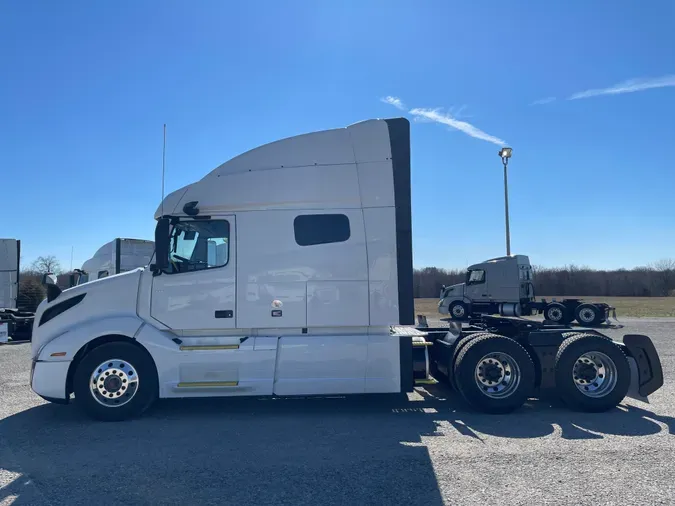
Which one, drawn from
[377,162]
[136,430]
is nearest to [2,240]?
[136,430]

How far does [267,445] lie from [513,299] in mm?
20924

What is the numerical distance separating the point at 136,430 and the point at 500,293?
21.3 meters

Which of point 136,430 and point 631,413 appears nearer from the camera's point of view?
point 136,430

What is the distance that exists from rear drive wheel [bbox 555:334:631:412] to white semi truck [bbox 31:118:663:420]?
0.02 m

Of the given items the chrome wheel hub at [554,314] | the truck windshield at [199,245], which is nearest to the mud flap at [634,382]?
the truck windshield at [199,245]

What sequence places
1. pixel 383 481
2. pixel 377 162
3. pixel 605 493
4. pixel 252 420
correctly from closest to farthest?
pixel 605 493 < pixel 383 481 < pixel 252 420 < pixel 377 162

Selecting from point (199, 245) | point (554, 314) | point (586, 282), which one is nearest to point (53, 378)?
point (199, 245)

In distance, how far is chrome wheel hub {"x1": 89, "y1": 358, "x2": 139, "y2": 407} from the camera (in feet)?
21.1

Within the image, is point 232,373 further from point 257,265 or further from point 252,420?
point 257,265

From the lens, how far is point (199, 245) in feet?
22.5

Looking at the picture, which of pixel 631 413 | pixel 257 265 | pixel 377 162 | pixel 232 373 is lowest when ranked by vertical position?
pixel 631 413

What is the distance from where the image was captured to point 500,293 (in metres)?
24.4

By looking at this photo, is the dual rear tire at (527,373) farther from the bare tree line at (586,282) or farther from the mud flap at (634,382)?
the bare tree line at (586,282)

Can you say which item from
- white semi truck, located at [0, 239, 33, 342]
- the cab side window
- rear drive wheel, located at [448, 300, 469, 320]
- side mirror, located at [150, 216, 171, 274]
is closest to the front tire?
side mirror, located at [150, 216, 171, 274]
